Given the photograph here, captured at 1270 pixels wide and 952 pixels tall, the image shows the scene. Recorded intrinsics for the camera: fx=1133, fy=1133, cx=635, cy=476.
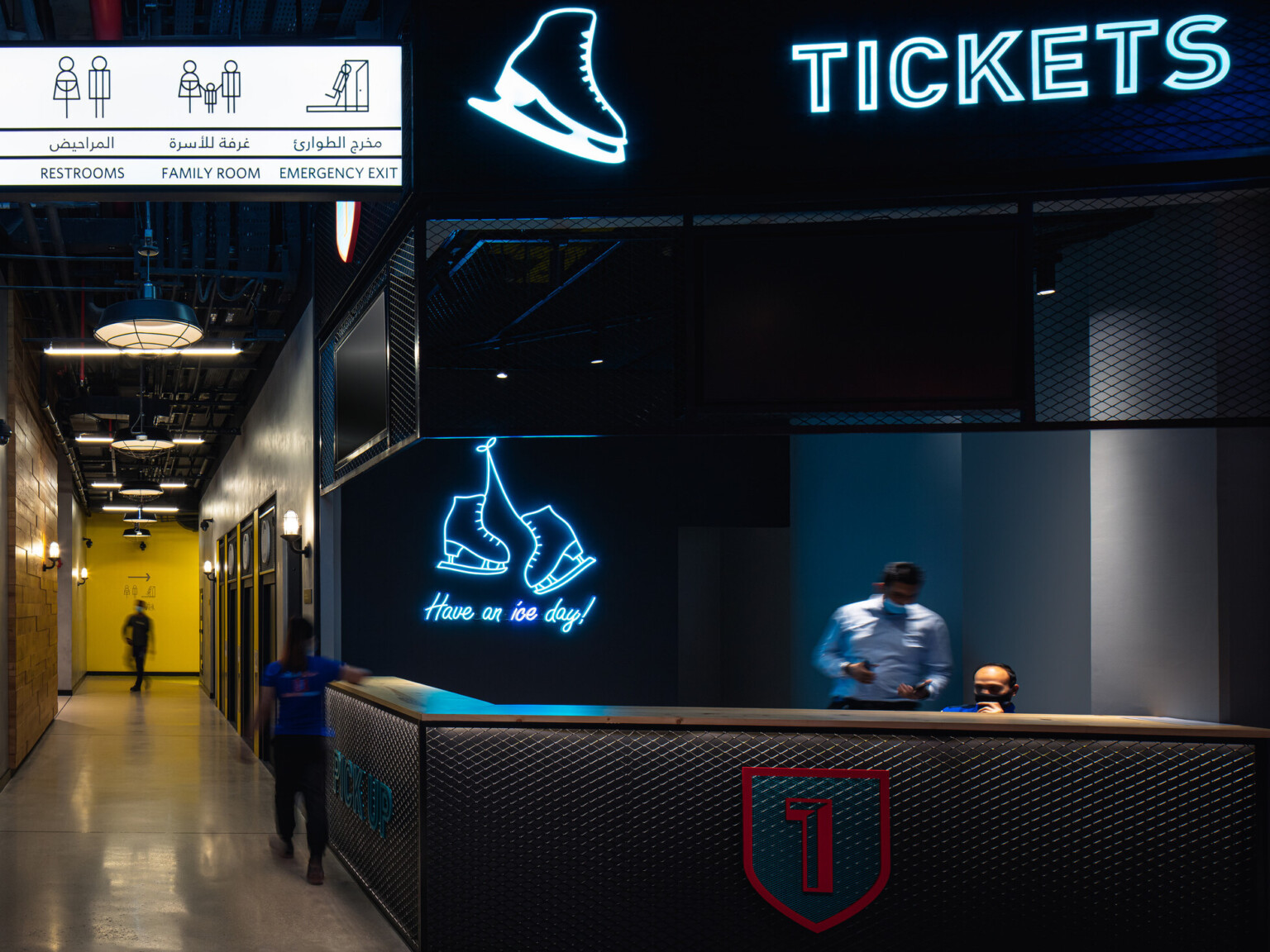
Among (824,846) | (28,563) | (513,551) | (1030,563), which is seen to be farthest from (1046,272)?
→ (28,563)

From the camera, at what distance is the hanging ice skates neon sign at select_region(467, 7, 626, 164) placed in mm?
4203

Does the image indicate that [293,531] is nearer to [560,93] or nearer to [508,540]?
[508,540]

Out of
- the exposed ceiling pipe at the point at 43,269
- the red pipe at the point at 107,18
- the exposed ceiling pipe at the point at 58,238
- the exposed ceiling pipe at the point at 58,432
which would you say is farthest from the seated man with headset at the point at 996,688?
the exposed ceiling pipe at the point at 58,432

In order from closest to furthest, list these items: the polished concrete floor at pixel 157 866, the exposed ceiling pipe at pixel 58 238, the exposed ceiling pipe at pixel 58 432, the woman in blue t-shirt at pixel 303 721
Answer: the polished concrete floor at pixel 157 866 < the woman in blue t-shirt at pixel 303 721 < the exposed ceiling pipe at pixel 58 238 < the exposed ceiling pipe at pixel 58 432

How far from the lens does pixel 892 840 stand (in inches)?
152

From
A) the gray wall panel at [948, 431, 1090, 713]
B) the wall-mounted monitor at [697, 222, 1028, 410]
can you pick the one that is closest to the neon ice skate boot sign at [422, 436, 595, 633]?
the gray wall panel at [948, 431, 1090, 713]

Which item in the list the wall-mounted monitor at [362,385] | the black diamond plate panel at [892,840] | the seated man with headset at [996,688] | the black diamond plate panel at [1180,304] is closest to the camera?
the black diamond plate panel at [892,840]

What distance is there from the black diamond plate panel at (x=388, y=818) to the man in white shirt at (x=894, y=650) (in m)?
1.93

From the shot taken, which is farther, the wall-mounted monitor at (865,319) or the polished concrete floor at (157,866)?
the polished concrete floor at (157,866)

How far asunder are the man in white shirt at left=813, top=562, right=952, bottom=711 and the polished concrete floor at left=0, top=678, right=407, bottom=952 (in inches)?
87.4

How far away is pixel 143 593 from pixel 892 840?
A: 2655 cm

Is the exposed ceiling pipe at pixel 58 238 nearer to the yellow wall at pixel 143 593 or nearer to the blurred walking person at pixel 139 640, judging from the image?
the blurred walking person at pixel 139 640

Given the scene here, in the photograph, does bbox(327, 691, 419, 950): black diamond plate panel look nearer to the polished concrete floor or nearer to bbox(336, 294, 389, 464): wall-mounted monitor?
the polished concrete floor

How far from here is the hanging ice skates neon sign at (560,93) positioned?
13.8ft
